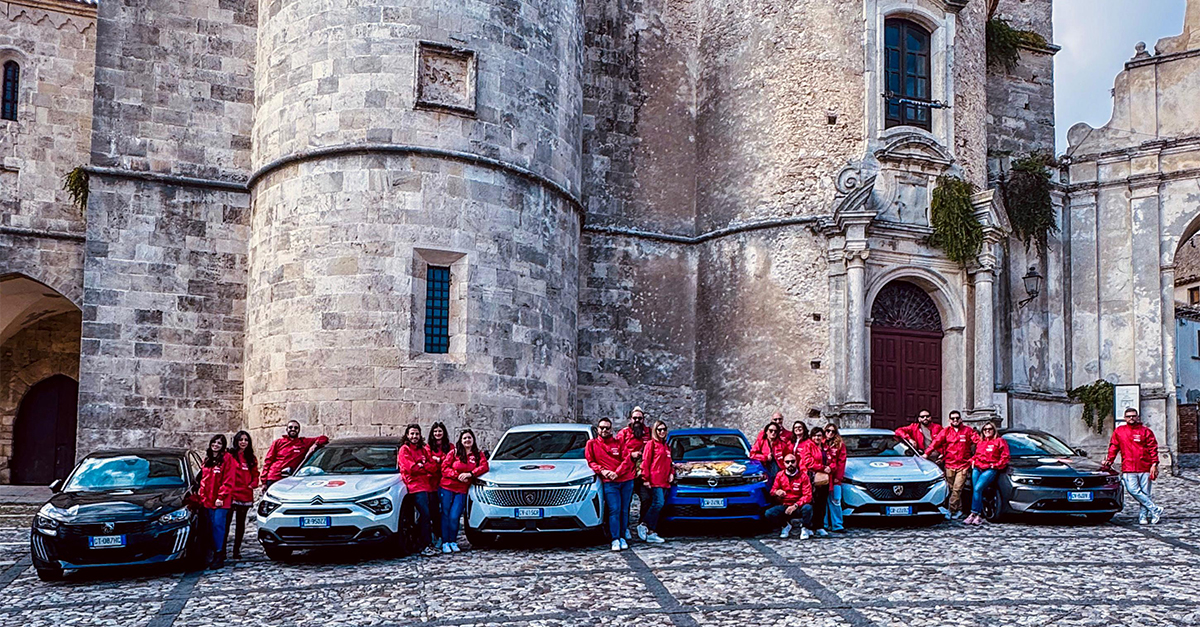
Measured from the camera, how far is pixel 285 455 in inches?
613

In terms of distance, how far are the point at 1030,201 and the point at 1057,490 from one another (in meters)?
10.8

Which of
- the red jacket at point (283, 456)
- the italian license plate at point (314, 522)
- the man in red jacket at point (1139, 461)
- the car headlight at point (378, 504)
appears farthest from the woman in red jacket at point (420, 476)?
the man in red jacket at point (1139, 461)

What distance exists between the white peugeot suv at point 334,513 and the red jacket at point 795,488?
14.0ft

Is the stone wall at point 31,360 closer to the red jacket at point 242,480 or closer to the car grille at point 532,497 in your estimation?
the red jacket at point 242,480

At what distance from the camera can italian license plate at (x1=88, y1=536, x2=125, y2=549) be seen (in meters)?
11.8

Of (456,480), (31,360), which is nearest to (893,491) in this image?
(456,480)

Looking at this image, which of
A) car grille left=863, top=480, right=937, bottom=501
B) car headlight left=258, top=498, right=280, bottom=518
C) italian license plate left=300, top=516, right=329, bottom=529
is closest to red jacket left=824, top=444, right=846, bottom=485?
car grille left=863, top=480, right=937, bottom=501

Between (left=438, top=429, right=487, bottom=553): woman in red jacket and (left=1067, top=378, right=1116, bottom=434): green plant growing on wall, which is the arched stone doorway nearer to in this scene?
(left=1067, top=378, right=1116, bottom=434): green plant growing on wall

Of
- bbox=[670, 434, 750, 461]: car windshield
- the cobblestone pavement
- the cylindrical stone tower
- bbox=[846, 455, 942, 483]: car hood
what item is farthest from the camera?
the cylindrical stone tower

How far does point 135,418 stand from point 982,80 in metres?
16.6

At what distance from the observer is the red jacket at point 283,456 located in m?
15.5

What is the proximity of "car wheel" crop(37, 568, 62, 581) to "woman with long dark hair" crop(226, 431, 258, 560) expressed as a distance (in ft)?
5.90

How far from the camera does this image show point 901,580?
36.9 ft

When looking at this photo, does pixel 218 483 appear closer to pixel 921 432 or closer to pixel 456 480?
pixel 456 480
